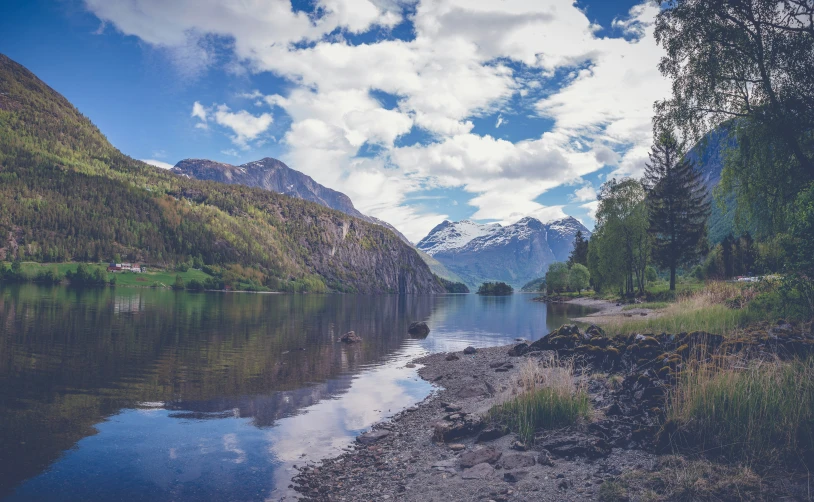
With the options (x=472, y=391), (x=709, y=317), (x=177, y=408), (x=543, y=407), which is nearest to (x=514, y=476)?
(x=543, y=407)

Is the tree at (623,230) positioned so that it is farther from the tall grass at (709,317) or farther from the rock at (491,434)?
the rock at (491,434)

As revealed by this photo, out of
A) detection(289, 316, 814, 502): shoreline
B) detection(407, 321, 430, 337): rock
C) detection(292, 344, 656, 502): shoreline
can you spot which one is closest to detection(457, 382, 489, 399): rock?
detection(289, 316, 814, 502): shoreline

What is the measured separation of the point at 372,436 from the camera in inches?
737

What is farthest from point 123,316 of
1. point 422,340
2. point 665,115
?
point 665,115

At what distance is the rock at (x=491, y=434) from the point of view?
52.6ft

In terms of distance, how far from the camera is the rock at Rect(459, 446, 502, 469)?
14152 millimetres

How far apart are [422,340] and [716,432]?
145 ft

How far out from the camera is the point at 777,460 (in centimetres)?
1002

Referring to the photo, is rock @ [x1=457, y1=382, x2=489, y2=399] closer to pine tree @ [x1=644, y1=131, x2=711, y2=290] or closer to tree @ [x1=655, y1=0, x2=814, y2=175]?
tree @ [x1=655, y1=0, x2=814, y2=175]

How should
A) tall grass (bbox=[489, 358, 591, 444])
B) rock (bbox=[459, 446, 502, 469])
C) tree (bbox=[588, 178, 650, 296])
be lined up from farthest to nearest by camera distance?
1. tree (bbox=[588, 178, 650, 296])
2. tall grass (bbox=[489, 358, 591, 444])
3. rock (bbox=[459, 446, 502, 469])

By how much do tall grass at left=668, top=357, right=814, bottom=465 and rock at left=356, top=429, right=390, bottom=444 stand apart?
11247 millimetres

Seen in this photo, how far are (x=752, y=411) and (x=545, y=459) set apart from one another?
5606 millimetres

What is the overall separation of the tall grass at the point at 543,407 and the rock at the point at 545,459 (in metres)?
1.39

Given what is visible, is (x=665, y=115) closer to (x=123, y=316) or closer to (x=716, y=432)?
(x=716, y=432)
